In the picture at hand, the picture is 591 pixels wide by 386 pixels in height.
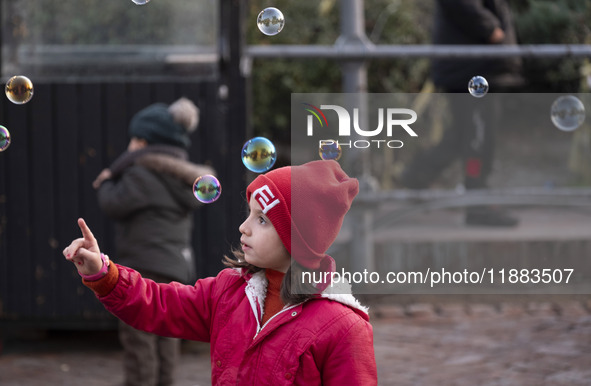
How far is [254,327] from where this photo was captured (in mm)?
2176

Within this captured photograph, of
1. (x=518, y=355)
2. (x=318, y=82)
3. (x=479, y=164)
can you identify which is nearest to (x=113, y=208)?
(x=518, y=355)

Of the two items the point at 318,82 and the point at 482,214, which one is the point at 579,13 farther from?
→ the point at 318,82

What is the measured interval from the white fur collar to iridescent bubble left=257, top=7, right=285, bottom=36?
47.9 inches

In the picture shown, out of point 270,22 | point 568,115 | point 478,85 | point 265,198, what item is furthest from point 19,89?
point 568,115

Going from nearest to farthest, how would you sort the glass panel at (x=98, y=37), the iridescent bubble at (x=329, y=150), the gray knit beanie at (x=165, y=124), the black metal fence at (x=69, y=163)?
the iridescent bubble at (x=329, y=150) < the gray knit beanie at (x=165, y=124) < the black metal fence at (x=69, y=163) < the glass panel at (x=98, y=37)

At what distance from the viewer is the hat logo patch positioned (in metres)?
2.13

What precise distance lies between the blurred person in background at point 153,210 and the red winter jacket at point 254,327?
1891mm

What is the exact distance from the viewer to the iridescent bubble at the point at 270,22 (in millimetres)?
3166

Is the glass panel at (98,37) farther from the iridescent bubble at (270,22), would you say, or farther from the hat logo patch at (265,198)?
the hat logo patch at (265,198)

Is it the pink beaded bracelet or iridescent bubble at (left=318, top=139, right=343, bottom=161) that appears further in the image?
iridescent bubble at (left=318, top=139, right=343, bottom=161)

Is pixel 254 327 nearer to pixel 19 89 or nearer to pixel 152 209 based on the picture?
pixel 19 89

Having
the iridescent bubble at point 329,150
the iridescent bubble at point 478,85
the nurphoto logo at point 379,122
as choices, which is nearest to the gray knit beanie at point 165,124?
the nurphoto logo at point 379,122

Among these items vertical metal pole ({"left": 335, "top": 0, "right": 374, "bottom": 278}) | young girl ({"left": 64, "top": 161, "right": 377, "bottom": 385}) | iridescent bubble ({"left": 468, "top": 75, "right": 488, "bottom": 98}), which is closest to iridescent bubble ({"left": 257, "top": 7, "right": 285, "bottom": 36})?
iridescent bubble ({"left": 468, "top": 75, "right": 488, "bottom": 98})

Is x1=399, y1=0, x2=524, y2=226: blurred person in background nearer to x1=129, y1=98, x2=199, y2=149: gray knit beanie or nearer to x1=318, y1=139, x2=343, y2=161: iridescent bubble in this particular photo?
x1=129, y1=98, x2=199, y2=149: gray knit beanie
